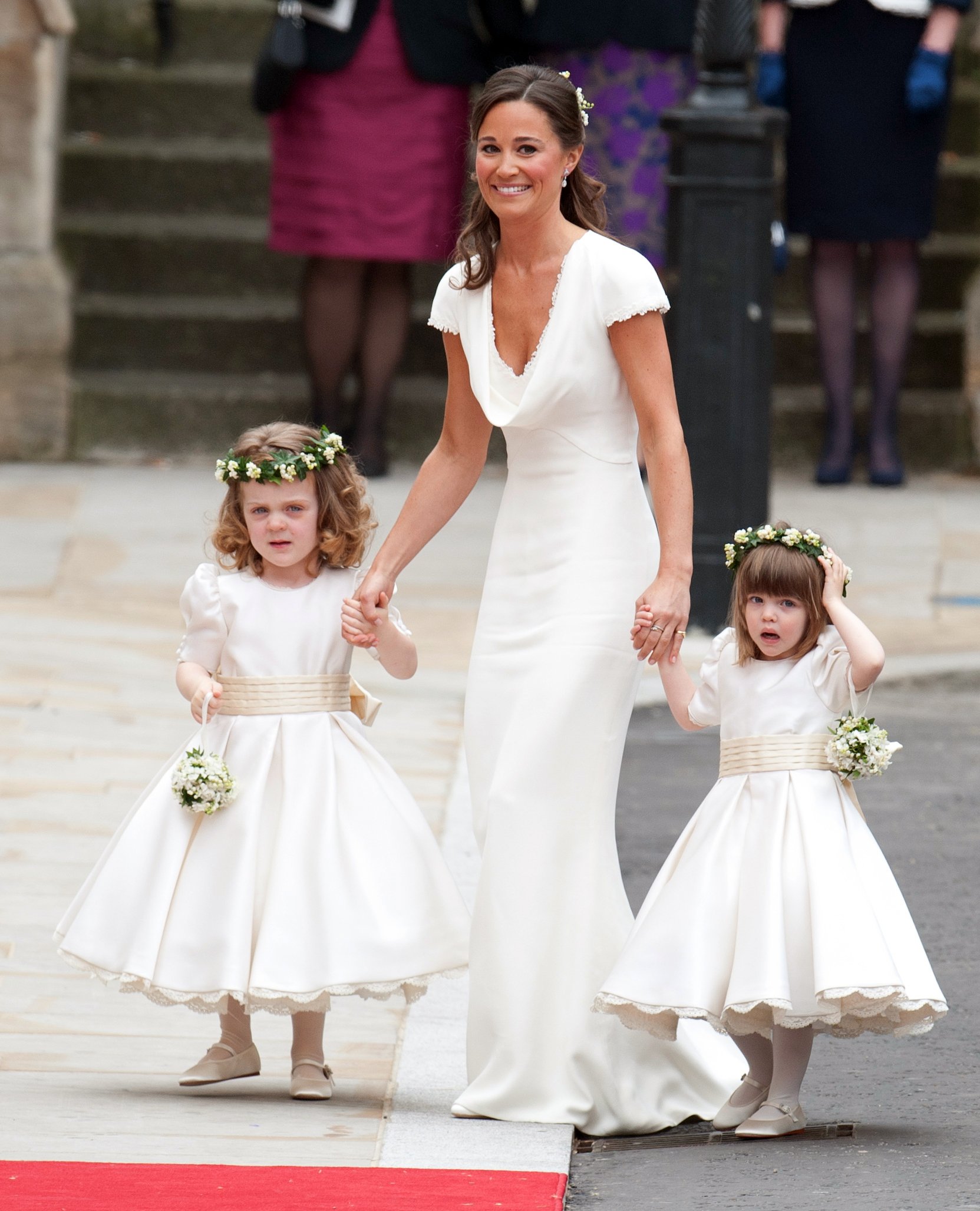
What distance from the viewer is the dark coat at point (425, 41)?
10.9 meters

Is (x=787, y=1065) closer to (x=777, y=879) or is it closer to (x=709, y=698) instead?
(x=777, y=879)

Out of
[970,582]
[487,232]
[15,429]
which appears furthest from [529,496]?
[15,429]

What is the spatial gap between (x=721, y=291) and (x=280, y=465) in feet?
14.9

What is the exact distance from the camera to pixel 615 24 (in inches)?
425

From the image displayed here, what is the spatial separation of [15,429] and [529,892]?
802 cm

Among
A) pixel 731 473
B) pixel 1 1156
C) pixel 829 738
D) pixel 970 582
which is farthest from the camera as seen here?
pixel 970 582

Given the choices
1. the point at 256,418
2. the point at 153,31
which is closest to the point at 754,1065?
the point at 256,418

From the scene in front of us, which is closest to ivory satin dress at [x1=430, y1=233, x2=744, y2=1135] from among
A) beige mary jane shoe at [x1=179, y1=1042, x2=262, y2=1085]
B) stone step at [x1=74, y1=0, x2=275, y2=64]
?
beige mary jane shoe at [x1=179, y1=1042, x2=262, y2=1085]

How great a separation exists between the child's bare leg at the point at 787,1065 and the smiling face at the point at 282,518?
1.25 meters

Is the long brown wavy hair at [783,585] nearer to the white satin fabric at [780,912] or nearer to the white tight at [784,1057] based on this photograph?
the white satin fabric at [780,912]

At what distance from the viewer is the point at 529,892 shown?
14.2 feet

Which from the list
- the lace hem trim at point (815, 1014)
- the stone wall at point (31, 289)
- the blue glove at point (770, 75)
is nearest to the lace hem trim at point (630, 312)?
the lace hem trim at point (815, 1014)

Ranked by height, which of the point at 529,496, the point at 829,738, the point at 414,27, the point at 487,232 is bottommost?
the point at 829,738

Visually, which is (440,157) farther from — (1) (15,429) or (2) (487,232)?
(2) (487,232)
